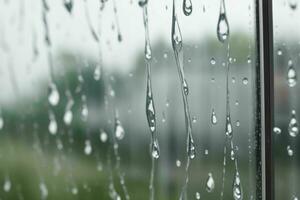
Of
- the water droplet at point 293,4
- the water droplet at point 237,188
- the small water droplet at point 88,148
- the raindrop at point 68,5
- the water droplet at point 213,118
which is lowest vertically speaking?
the water droplet at point 237,188

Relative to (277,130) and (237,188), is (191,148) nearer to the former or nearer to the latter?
(237,188)

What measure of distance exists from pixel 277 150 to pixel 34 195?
Result: 732mm

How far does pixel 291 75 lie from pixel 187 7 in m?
0.37

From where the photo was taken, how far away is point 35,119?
822 millimetres

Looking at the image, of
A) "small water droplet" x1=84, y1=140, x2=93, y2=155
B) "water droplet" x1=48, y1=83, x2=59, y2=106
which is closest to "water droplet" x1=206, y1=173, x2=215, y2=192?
"small water droplet" x1=84, y1=140, x2=93, y2=155

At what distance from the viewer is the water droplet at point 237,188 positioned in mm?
1144

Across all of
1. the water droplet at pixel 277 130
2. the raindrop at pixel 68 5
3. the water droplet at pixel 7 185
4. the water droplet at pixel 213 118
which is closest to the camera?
the water droplet at pixel 7 185

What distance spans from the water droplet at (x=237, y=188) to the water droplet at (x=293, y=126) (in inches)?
8.2

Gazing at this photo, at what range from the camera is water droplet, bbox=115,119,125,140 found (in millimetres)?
942

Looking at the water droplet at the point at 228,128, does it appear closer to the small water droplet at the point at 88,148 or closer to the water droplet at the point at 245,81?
the water droplet at the point at 245,81

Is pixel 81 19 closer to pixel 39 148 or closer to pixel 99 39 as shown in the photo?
pixel 99 39

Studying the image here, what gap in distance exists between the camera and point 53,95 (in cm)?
84

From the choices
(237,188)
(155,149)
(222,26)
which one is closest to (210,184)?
(237,188)

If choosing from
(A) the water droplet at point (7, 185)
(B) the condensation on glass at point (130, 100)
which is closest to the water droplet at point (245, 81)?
(B) the condensation on glass at point (130, 100)
